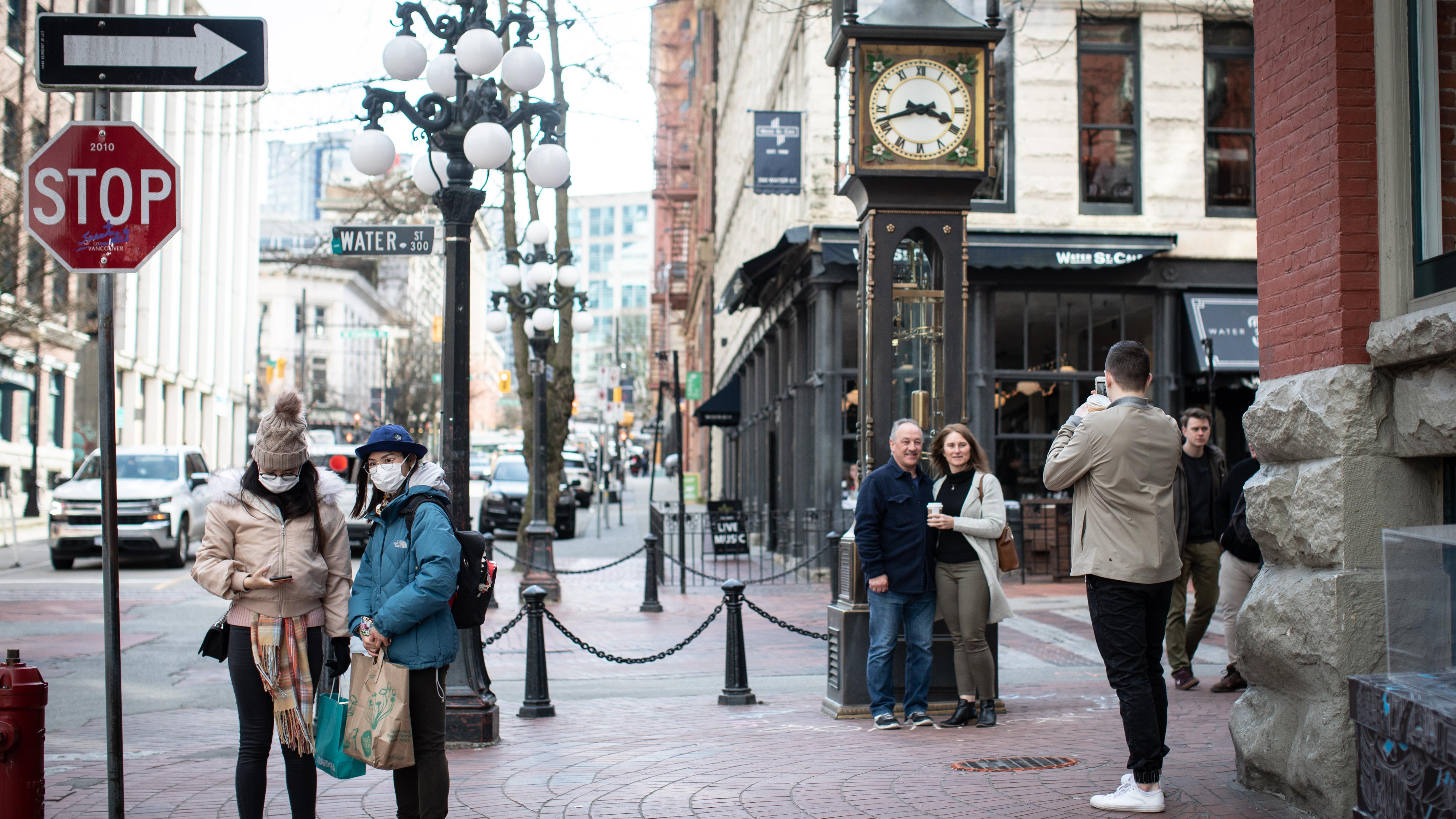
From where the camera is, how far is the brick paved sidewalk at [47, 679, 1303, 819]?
Result: 5.82m

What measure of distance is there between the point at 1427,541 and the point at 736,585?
5.43 metres

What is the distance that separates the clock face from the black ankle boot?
3.67 meters

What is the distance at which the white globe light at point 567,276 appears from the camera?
20156 mm

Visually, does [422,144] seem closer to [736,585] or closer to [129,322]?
[736,585]

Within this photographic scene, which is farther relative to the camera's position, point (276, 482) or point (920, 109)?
point (920, 109)

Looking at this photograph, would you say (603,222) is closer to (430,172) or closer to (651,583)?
(651,583)

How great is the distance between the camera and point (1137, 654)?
5602 millimetres

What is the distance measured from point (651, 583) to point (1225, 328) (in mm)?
9728

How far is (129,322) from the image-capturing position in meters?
43.1

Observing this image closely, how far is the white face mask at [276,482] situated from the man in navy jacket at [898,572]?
3.62m

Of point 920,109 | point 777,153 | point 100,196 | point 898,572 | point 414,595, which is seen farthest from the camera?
point 777,153

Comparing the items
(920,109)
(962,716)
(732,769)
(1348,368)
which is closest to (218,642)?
(732,769)

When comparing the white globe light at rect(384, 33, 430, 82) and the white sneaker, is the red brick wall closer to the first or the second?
the white sneaker

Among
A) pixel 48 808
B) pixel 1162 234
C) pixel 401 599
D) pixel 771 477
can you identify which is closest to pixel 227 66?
pixel 401 599
